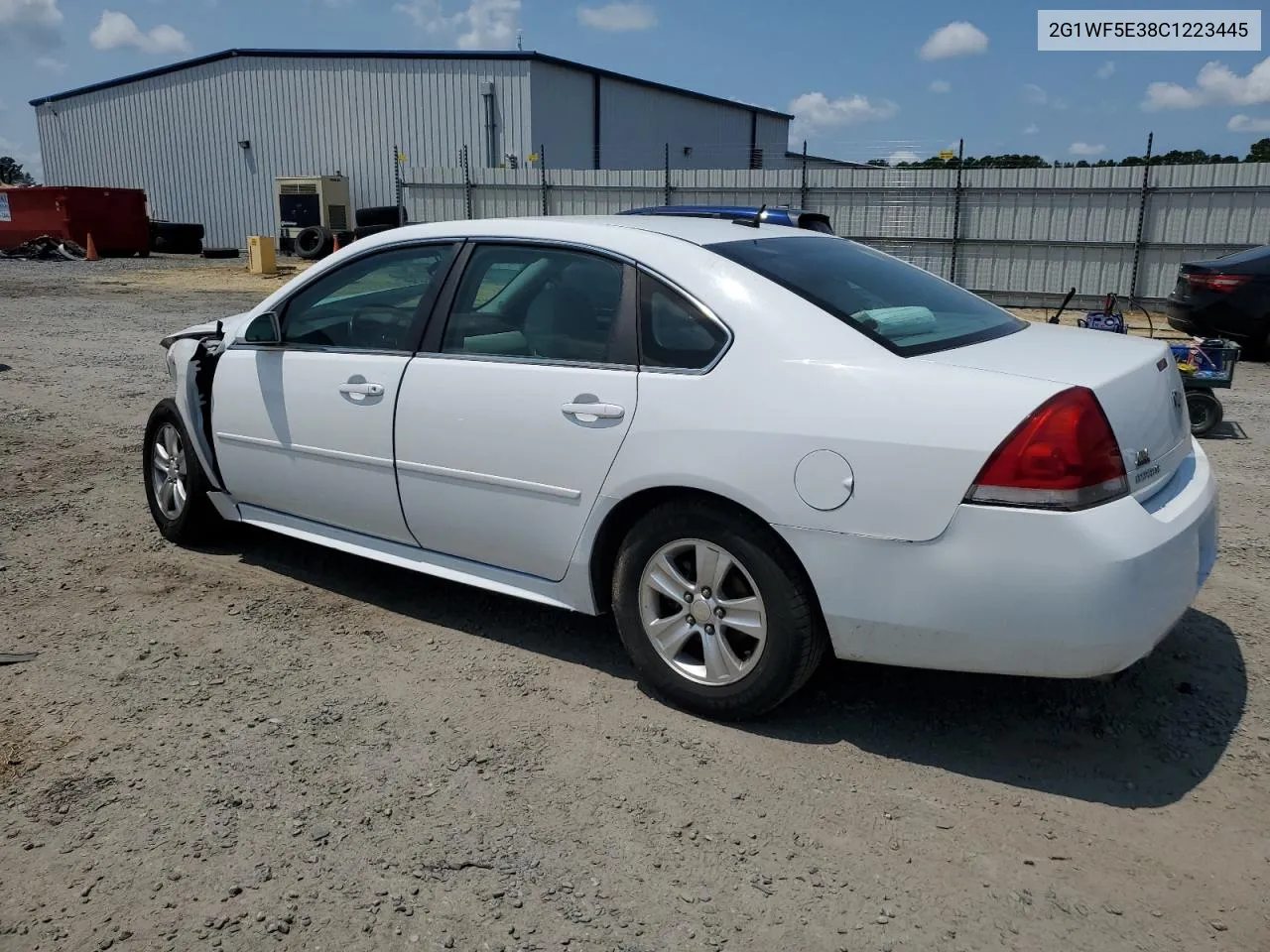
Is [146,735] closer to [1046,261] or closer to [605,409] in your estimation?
[605,409]

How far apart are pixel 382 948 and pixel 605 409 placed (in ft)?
5.67

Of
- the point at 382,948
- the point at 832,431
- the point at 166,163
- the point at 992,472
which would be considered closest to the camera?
the point at 382,948

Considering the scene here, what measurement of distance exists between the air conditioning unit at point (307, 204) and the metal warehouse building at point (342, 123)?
5.34 feet

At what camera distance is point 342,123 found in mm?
34031

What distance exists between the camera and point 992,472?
9.43 feet

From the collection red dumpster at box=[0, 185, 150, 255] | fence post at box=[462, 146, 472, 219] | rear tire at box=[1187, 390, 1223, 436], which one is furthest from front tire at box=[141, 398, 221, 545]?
red dumpster at box=[0, 185, 150, 255]

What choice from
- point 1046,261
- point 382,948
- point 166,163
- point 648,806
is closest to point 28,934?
point 382,948

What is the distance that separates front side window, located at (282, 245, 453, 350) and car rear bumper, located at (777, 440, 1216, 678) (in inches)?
73.9

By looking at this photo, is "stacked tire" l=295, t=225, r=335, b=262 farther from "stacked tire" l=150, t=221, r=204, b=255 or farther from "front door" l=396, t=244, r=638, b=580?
"front door" l=396, t=244, r=638, b=580

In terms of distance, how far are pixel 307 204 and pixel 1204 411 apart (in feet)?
94.3

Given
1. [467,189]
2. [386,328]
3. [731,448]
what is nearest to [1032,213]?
[467,189]

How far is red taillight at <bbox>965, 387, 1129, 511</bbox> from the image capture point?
2.85 metres

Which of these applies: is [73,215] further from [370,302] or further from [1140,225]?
[370,302]

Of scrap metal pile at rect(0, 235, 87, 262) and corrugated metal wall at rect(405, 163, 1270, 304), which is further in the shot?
scrap metal pile at rect(0, 235, 87, 262)
